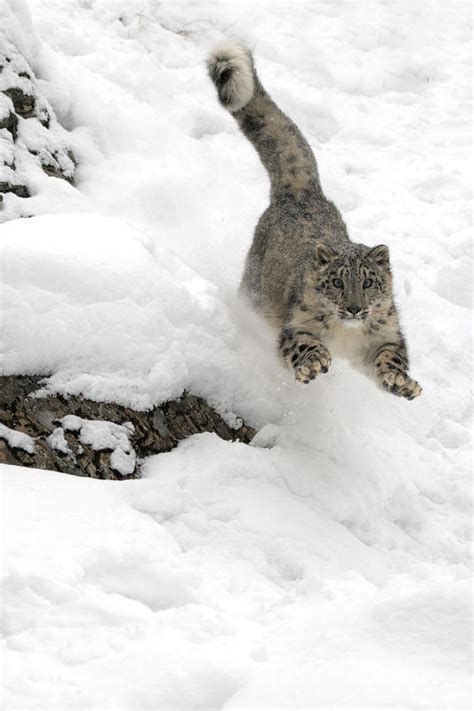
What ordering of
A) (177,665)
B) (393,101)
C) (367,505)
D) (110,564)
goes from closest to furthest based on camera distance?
(177,665), (110,564), (367,505), (393,101)

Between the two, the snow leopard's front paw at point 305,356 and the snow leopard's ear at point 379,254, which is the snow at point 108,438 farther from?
the snow leopard's ear at point 379,254

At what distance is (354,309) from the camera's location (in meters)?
6.30

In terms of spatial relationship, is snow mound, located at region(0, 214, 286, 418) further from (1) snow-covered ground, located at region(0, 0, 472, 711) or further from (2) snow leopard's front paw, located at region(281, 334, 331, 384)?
(2) snow leopard's front paw, located at region(281, 334, 331, 384)

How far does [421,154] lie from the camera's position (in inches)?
413

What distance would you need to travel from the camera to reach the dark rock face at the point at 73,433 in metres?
4.90

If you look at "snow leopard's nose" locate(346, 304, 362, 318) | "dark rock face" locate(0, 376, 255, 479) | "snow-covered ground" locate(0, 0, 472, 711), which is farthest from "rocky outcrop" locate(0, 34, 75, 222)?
"snow leopard's nose" locate(346, 304, 362, 318)

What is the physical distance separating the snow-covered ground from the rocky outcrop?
0.49ft

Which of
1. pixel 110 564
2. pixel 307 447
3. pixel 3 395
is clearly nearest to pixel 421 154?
pixel 307 447

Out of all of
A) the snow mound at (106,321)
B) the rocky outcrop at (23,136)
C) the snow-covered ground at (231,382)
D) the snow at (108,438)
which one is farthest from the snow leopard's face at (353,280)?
the rocky outcrop at (23,136)

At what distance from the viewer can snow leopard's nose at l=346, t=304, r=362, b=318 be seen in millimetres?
6301

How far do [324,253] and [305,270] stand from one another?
0.33 metres

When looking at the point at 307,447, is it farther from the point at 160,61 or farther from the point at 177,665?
the point at 160,61

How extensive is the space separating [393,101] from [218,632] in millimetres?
9023

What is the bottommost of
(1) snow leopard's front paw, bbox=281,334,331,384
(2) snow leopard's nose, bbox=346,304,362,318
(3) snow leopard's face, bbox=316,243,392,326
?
(1) snow leopard's front paw, bbox=281,334,331,384
